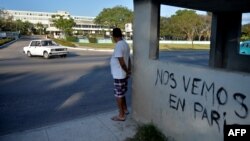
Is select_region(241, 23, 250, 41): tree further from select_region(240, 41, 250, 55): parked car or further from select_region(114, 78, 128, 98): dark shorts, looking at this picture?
select_region(114, 78, 128, 98): dark shorts

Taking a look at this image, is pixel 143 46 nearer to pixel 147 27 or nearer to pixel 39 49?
pixel 147 27

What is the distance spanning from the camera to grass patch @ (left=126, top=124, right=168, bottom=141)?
4697 millimetres

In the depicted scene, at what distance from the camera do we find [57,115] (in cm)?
660

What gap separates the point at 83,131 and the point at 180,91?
2026 mm

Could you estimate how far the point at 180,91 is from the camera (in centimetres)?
436

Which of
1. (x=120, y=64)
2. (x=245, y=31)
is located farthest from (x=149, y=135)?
(x=245, y=31)

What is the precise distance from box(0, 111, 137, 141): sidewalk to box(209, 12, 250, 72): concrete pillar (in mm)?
3431

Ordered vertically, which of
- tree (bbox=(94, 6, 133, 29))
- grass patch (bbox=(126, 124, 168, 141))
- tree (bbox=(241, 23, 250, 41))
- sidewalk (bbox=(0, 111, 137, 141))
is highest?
tree (bbox=(94, 6, 133, 29))

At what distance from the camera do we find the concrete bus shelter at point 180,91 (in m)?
3.37

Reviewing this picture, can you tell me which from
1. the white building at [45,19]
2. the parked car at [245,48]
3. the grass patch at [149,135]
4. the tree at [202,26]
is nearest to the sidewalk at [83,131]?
the grass patch at [149,135]

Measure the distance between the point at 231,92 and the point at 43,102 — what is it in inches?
224

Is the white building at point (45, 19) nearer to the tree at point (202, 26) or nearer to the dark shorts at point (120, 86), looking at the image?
the tree at point (202, 26)

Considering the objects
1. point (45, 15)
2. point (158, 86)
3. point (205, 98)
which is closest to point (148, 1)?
point (158, 86)

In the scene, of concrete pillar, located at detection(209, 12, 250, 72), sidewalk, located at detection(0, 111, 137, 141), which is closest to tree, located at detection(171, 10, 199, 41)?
concrete pillar, located at detection(209, 12, 250, 72)
